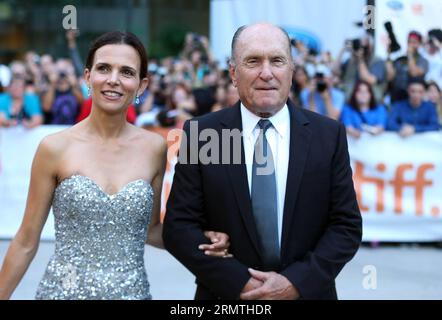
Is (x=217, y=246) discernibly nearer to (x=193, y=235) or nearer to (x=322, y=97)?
(x=193, y=235)

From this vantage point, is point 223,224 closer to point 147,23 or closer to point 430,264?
point 430,264

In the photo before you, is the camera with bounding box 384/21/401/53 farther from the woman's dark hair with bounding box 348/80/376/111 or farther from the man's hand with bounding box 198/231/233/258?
the man's hand with bounding box 198/231/233/258

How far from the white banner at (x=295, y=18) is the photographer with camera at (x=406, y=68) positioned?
161 cm

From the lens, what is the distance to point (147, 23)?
91.0 feet

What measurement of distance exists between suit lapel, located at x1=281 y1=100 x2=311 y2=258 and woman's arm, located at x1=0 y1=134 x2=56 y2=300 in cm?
97

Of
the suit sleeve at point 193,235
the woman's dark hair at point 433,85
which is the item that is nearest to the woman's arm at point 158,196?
the suit sleeve at point 193,235

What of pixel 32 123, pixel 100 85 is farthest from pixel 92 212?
pixel 32 123

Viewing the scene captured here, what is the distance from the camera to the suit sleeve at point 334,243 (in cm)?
296

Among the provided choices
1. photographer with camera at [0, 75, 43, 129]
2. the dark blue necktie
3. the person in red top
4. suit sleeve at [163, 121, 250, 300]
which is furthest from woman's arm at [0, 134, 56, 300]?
photographer with camera at [0, 75, 43, 129]

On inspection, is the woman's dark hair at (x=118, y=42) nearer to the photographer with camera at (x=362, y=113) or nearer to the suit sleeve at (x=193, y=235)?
the suit sleeve at (x=193, y=235)

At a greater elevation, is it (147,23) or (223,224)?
(147,23)

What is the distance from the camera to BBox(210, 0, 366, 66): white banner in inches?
404

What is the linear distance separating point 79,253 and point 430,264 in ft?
16.3
